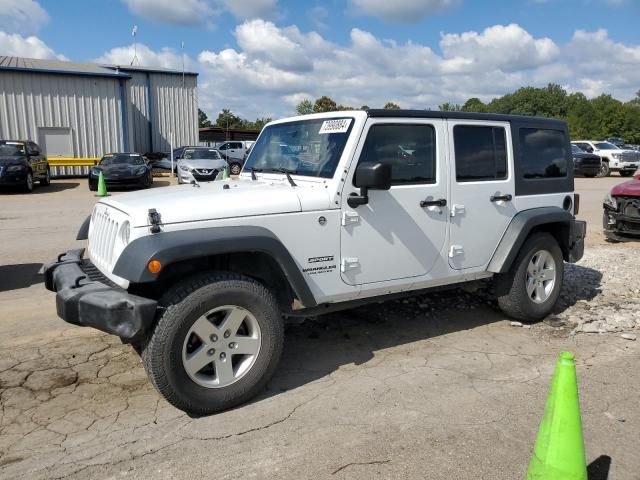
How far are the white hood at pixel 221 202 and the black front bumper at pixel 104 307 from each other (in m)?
0.48

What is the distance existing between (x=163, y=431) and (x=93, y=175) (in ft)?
56.6

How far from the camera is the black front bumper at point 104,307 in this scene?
312 cm

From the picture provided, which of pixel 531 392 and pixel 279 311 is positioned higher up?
pixel 279 311

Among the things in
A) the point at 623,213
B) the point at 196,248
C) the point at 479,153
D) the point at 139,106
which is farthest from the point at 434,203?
the point at 139,106

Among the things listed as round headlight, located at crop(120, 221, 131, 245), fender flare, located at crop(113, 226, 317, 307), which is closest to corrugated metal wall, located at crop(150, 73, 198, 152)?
round headlight, located at crop(120, 221, 131, 245)

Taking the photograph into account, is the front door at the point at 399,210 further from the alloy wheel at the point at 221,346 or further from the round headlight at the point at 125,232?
the round headlight at the point at 125,232

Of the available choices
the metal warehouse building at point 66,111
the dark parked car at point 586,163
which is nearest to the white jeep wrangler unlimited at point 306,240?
the dark parked car at point 586,163

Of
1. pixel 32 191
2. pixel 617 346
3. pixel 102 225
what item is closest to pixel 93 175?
pixel 32 191

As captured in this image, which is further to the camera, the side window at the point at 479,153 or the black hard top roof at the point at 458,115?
the side window at the point at 479,153

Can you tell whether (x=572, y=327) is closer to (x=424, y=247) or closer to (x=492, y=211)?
(x=492, y=211)

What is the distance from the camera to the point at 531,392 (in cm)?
382

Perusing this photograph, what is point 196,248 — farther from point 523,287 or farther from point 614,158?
point 614,158

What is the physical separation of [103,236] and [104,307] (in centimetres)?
84

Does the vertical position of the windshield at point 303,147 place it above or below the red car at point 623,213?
above
